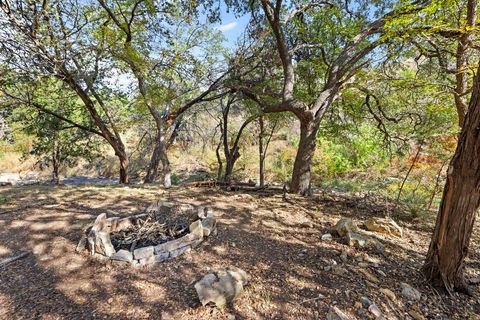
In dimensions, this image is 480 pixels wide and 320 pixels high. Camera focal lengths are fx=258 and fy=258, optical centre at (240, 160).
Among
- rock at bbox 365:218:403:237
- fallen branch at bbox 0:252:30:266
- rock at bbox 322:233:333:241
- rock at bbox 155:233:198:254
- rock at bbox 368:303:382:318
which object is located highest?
rock at bbox 365:218:403:237

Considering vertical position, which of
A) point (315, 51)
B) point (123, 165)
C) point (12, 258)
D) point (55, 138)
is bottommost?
point (12, 258)

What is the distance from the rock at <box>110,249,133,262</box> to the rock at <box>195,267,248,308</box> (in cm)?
76

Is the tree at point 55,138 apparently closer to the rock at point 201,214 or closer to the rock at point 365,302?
the rock at point 201,214

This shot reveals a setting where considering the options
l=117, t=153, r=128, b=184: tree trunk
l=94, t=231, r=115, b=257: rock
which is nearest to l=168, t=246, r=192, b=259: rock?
l=94, t=231, r=115, b=257: rock

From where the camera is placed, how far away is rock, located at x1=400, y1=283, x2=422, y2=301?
1836 millimetres

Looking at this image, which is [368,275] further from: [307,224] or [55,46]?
[55,46]

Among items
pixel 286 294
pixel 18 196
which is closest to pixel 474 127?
pixel 286 294

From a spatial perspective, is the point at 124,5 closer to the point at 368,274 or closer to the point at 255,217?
the point at 255,217

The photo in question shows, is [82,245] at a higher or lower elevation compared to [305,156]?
lower

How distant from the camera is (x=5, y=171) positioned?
1098 cm

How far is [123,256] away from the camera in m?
2.16

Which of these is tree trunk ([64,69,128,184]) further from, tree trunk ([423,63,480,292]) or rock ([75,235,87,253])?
tree trunk ([423,63,480,292])

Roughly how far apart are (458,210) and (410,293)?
2.25 ft

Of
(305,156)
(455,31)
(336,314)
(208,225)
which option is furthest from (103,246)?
(455,31)
